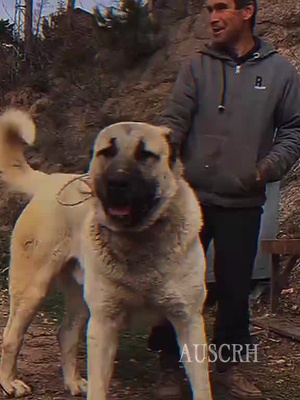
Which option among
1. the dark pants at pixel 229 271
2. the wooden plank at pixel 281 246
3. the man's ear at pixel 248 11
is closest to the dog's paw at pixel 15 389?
the dark pants at pixel 229 271

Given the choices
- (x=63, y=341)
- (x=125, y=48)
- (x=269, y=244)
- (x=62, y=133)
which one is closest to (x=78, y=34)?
(x=125, y=48)

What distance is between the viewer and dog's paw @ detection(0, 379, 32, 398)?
144 inches

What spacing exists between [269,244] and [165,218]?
278cm

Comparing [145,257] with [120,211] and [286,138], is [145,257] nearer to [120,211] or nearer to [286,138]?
[120,211]

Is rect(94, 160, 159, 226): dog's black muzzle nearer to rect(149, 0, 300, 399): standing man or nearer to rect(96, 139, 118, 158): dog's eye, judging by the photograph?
rect(96, 139, 118, 158): dog's eye

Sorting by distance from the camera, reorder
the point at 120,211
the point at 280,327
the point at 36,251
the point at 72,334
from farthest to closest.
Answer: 1. the point at 280,327
2. the point at 72,334
3. the point at 36,251
4. the point at 120,211

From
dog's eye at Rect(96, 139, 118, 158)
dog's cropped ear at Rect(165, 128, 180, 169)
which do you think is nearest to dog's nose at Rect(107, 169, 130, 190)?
dog's eye at Rect(96, 139, 118, 158)

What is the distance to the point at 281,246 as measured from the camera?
540 cm

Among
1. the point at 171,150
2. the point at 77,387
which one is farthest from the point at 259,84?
the point at 77,387

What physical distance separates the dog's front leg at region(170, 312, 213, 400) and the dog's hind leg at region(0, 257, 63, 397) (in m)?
0.79

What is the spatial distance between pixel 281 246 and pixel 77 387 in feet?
7.28

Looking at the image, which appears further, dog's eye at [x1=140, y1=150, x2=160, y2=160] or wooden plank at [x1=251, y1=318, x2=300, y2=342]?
wooden plank at [x1=251, y1=318, x2=300, y2=342]

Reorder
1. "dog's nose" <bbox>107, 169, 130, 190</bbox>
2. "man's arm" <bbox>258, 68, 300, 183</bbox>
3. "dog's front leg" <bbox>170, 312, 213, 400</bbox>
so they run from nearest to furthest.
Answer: "dog's nose" <bbox>107, 169, 130, 190</bbox>
"dog's front leg" <bbox>170, 312, 213, 400</bbox>
"man's arm" <bbox>258, 68, 300, 183</bbox>

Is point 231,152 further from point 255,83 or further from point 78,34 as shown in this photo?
point 78,34
